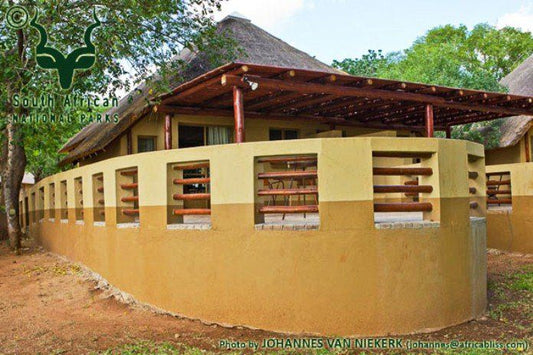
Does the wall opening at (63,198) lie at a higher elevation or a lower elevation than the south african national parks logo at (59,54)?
lower

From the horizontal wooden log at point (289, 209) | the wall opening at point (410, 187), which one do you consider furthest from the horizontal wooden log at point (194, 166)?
the wall opening at point (410, 187)

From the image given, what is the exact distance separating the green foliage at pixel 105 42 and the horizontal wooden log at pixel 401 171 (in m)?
5.05

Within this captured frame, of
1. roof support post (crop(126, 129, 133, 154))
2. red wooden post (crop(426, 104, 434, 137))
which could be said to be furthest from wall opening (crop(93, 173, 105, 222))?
red wooden post (crop(426, 104, 434, 137))

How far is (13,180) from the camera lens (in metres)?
12.1

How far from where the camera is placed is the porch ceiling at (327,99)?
797 cm

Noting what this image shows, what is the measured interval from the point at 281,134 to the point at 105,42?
14.4ft

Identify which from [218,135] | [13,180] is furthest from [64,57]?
[13,180]

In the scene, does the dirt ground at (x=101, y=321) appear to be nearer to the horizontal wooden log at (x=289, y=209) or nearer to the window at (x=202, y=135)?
the horizontal wooden log at (x=289, y=209)

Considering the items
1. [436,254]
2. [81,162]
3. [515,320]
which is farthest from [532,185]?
[81,162]

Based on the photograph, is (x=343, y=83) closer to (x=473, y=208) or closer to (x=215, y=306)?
(x=473, y=208)

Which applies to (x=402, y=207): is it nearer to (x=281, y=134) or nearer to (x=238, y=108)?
(x=238, y=108)

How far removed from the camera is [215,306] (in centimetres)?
593

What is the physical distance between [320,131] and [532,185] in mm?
4811

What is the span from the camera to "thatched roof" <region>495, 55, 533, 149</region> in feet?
53.1
